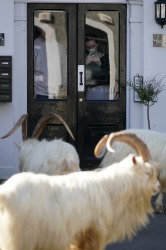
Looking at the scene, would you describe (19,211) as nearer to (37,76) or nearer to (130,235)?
(130,235)

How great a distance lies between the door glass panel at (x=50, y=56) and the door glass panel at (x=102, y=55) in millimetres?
403

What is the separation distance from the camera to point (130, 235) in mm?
7309

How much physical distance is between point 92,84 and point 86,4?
1.34 metres

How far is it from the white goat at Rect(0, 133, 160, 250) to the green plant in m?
5.06

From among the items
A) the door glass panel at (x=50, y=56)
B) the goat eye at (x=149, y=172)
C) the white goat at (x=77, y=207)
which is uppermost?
the door glass panel at (x=50, y=56)

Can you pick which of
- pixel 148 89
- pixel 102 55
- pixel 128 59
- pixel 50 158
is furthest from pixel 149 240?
pixel 102 55

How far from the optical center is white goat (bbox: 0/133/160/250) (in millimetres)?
6773

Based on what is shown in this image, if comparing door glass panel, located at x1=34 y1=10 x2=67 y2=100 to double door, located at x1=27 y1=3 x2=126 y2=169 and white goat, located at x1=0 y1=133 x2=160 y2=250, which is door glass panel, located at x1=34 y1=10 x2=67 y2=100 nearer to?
double door, located at x1=27 y1=3 x2=126 y2=169

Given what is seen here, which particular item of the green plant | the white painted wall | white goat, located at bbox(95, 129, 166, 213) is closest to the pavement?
white goat, located at bbox(95, 129, 166, 213)

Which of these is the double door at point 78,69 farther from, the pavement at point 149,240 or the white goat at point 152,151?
the pavement at point 149,240

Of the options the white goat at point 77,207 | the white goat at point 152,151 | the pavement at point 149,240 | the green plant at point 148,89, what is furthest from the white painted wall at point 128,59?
the white goat at point 77,207

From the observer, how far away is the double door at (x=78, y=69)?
1309 centimetres

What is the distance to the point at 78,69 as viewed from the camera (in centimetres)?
1312

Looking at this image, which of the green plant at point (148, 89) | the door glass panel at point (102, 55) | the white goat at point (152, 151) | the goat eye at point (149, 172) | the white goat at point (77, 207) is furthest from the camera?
the door glass panel at point (102, 55)
